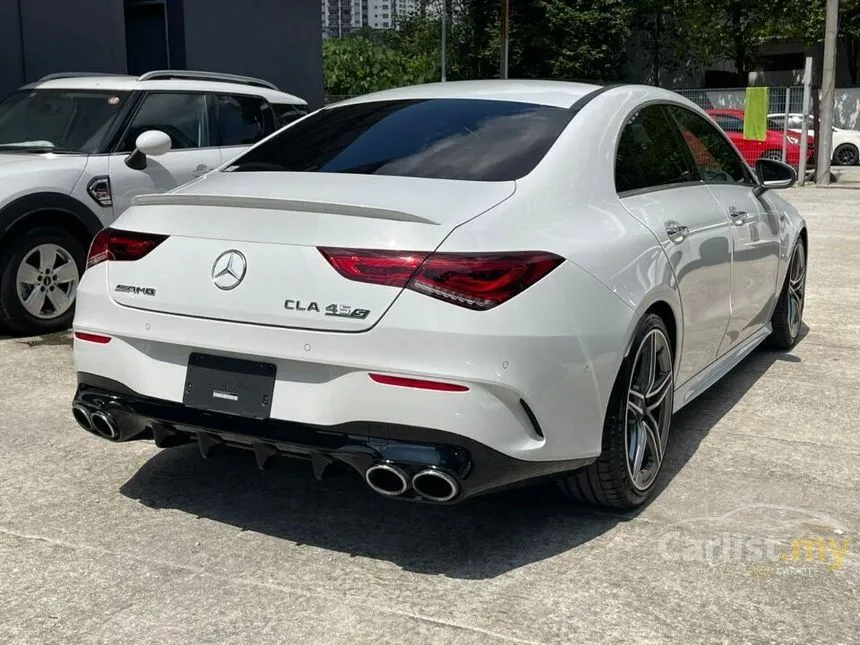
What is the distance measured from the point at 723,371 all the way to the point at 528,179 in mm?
1952

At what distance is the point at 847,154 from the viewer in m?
26.7

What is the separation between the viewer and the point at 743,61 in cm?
3806

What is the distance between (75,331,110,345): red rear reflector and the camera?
11.4ft

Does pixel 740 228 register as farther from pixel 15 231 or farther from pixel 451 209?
A: pixel 15 231

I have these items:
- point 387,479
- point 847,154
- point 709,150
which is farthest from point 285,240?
point 847,154

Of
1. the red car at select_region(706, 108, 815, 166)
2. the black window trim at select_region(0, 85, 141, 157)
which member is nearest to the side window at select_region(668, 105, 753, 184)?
the black window trim at select_region(0, 85, 141, 157)

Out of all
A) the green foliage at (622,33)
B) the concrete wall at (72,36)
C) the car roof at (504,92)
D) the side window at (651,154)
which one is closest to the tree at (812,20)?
the green foliage at (622,33)

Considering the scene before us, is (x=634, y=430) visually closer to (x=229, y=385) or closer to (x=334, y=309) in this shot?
(x=334, y=309)

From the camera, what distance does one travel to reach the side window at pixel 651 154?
3.98 metres

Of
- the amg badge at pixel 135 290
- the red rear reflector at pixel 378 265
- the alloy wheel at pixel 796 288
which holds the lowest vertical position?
the alloy wheel at pixel 796 288

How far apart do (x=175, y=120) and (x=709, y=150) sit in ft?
13.5

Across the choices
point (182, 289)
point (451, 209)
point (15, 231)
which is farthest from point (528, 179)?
point (15, 231)

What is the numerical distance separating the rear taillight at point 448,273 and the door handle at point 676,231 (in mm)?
1115

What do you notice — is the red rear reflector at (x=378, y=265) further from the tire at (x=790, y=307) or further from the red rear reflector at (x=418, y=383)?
the tire at (x=790, y=307)
